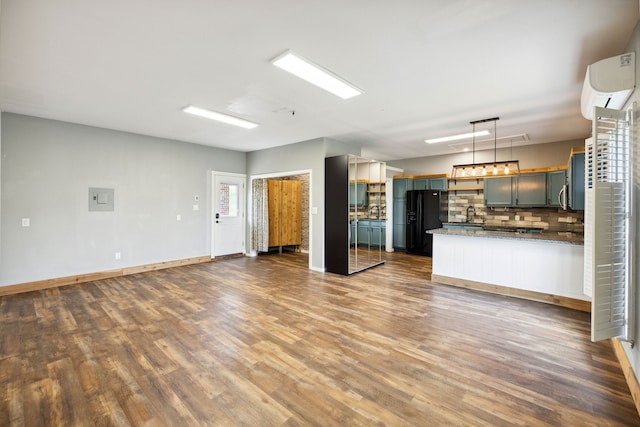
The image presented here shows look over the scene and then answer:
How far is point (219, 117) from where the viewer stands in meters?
4.57

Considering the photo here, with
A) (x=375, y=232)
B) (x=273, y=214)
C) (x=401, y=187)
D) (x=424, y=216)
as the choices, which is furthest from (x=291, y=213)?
(x=424, y=216)

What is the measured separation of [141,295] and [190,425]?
3.15 meters

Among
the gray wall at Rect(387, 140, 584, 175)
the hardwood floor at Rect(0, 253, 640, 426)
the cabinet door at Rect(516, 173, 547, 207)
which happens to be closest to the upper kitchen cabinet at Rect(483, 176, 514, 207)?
the cabinet door at Rect(516, 173, 547, 207)

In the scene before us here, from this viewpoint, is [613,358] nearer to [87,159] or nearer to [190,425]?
[190,425]

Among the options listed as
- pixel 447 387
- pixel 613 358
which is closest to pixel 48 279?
pixel 447 387

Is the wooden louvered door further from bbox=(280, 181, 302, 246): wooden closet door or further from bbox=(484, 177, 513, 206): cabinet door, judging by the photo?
bbox=(484, 177, 513, 206): cabinet door

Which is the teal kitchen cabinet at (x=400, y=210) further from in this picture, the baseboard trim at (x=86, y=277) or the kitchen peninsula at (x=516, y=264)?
the baseboard trim at (x=86, y=277)

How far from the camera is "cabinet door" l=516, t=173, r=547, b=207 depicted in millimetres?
6223

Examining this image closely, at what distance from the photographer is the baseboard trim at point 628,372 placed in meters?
1.95

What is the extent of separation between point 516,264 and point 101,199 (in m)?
7.21

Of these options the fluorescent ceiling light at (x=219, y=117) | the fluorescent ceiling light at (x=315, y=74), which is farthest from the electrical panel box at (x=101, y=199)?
the fluorescent ceiling light at (x=315, y=74)

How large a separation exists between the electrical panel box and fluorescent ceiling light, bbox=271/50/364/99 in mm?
4484

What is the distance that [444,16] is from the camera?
6.91ft

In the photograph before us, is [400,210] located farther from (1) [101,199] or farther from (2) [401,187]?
(1) [101,199]
